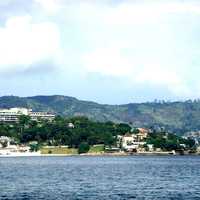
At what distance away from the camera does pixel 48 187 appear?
113812 millimetres

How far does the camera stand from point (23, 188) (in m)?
112

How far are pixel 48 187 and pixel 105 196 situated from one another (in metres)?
17.7

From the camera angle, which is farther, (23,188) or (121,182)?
Result: (121,182)

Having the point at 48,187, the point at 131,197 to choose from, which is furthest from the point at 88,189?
the point at 131,197

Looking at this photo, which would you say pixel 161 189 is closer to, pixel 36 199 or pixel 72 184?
pixel 72 184

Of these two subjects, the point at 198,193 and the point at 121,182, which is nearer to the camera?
the point at 198,193

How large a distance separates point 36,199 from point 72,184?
28798mm

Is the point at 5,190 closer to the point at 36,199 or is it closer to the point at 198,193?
the point at 36,199

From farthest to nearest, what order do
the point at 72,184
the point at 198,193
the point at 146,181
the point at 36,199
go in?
1. the point at 146,181
2. the point at 72,184
3. the point at 198,193
4. the point at 36,199

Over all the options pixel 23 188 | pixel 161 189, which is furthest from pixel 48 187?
pixel 161 189

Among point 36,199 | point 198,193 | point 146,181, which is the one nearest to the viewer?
point 36,199

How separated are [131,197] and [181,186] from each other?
23614 millimetres

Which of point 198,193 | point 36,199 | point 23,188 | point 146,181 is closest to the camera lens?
point 36,199

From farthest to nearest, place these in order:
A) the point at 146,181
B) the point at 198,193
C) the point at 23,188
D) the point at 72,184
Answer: the point at 146,181 < the point at 72,184 < the point at 23,188 < the point at 198,193
